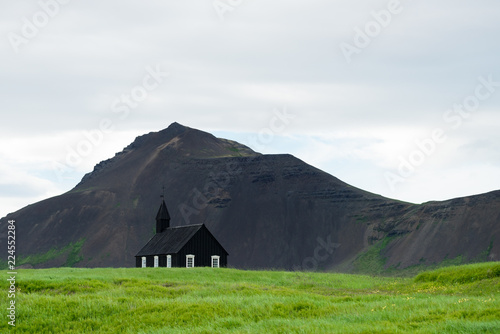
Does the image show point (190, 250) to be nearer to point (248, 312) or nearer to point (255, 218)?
point (248, 312)

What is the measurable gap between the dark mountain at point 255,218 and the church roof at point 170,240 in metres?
49.1

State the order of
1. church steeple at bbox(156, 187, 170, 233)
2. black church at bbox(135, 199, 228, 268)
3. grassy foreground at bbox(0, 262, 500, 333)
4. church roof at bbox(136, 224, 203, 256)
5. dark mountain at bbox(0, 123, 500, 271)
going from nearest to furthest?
grassy foreground at bbox(0, 262, 500, 333) < black church at bbox(135, 199, 228, 268) < church roof at bbox(136, 224, 203, 256) < church steeple at bbox(156, 187, 170, 233) < dark mountain at bbox(0, 123, 500, 271)

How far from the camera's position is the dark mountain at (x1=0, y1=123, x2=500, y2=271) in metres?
118

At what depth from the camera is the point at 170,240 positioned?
78312mm

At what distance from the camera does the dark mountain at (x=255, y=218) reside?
117625mm

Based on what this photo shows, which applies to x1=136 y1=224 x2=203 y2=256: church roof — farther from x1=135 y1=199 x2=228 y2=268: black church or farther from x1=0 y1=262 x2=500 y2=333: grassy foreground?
x1=0 y1=262 x2=500 y2=333: grassy foreground

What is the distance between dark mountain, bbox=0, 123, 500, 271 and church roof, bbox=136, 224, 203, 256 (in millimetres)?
49066

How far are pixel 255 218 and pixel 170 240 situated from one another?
75.7 meters

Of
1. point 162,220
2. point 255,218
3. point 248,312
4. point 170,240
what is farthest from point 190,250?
point 255,218

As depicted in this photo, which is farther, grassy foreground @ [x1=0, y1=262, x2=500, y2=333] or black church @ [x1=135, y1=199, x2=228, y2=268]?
black church @ [x1=135, y1=199, x2=228, y2=268]

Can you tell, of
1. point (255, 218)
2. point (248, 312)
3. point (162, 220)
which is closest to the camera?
point (248, 312)

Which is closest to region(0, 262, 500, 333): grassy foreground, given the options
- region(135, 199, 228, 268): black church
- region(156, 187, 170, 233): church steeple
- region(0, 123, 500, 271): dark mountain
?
region(135, 199, 228, 268): black church

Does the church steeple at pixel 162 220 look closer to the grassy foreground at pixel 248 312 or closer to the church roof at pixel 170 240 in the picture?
the church roof at pixel 170 240

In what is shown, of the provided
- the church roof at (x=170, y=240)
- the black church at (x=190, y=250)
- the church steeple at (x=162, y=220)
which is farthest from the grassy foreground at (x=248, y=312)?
the church steeple at (x=162, y=220)
